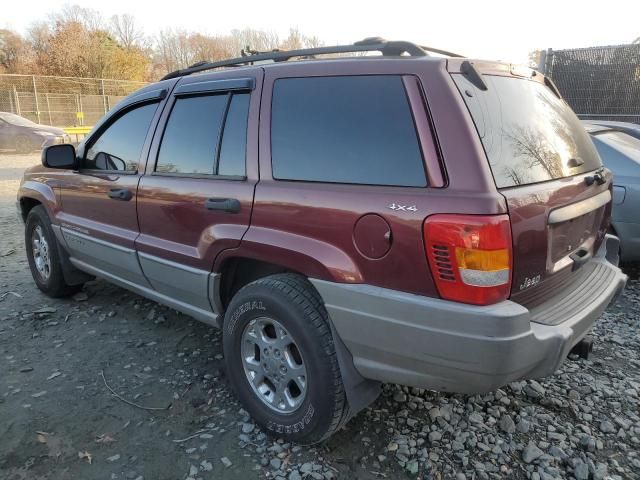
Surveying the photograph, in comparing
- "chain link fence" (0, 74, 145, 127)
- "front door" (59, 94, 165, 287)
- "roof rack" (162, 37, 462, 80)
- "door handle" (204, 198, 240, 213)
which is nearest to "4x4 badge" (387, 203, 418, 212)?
"roof rack" (162, 37, 462, 80)

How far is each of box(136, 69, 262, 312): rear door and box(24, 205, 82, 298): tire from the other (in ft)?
4.89

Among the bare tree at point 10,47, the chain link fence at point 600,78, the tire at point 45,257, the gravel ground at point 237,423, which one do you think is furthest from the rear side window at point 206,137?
the bare tree at point 10,47

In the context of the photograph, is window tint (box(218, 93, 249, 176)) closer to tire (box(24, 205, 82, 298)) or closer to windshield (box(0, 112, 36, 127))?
tire (box(24, 205, 82, 298))

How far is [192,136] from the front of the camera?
3.07 meters

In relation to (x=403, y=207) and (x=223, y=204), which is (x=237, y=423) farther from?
(x=403, y=207)

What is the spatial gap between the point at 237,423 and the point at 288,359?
572 mm

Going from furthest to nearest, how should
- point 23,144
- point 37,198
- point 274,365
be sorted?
point 23,144, point 37,198, point 274,365

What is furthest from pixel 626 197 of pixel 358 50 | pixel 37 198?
pixel 37 198

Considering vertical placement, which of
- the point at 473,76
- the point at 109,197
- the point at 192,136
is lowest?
the point at 109,197

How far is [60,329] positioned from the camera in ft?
13.0

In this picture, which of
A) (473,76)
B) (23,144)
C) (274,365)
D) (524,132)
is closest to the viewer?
(473,76)

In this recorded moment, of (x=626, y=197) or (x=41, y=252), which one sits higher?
(x=626, y=197)

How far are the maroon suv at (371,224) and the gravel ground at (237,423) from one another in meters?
0.26

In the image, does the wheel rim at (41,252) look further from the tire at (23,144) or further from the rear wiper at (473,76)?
the tire at (23,144)
